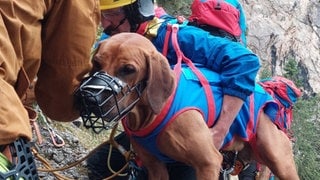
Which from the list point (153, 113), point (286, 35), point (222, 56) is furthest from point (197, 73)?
point (286, 35)

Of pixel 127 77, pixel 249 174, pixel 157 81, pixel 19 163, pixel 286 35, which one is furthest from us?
pixel 286 35

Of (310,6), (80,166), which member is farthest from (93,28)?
(310,6)

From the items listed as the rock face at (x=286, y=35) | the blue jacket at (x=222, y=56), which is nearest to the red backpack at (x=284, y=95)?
the blue jacket at (x=222, y=56)

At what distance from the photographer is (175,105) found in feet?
11.7

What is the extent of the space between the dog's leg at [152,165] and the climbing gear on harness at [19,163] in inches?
75.1

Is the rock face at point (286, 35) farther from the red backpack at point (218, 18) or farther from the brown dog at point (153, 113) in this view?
the brown dog at point (153, 113)

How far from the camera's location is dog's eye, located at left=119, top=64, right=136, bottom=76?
3.22 m

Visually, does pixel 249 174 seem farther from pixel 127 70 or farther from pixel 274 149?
pixel 127 70

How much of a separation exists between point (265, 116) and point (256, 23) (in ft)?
36.2

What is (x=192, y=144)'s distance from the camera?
3.54m

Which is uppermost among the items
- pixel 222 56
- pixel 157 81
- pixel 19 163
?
pixel 19 163

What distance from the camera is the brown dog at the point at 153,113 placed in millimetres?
3246

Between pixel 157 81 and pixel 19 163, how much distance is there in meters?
1.65

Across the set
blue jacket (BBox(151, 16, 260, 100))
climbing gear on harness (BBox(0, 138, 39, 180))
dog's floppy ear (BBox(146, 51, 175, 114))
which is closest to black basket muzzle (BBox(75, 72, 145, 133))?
dog's floppy ear (BBox(146, 51, 175, 114))
